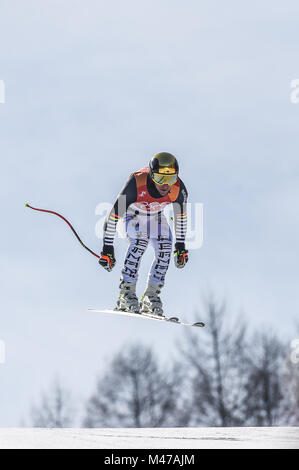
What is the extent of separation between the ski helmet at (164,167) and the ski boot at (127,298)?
7.01 ft

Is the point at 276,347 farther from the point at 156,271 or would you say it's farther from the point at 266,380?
the point at 156,271

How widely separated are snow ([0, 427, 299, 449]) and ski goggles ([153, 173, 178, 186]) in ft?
13.4

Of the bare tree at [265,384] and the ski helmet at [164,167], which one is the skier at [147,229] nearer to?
the ski helmet at [164,167]

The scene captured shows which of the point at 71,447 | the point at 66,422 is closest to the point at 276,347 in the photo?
the point at 66,422

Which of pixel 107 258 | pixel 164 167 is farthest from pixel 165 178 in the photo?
pixel 107 258

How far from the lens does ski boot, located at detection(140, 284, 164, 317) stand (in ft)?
43.6

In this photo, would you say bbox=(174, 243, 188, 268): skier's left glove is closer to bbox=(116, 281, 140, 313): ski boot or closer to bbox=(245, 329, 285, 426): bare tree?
bbox=(116, 281, 140, 313): ski boot

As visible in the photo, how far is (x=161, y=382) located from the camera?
4612 centimetres

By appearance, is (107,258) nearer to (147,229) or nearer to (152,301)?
(147,229)

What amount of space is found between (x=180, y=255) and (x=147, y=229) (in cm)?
75

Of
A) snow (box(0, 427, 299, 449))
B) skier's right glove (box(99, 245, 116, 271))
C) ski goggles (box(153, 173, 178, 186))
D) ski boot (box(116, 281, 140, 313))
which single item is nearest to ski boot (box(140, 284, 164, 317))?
ski boot (box(116, 281, 140, 313))

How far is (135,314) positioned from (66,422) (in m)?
40.8

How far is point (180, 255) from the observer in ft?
43.2
